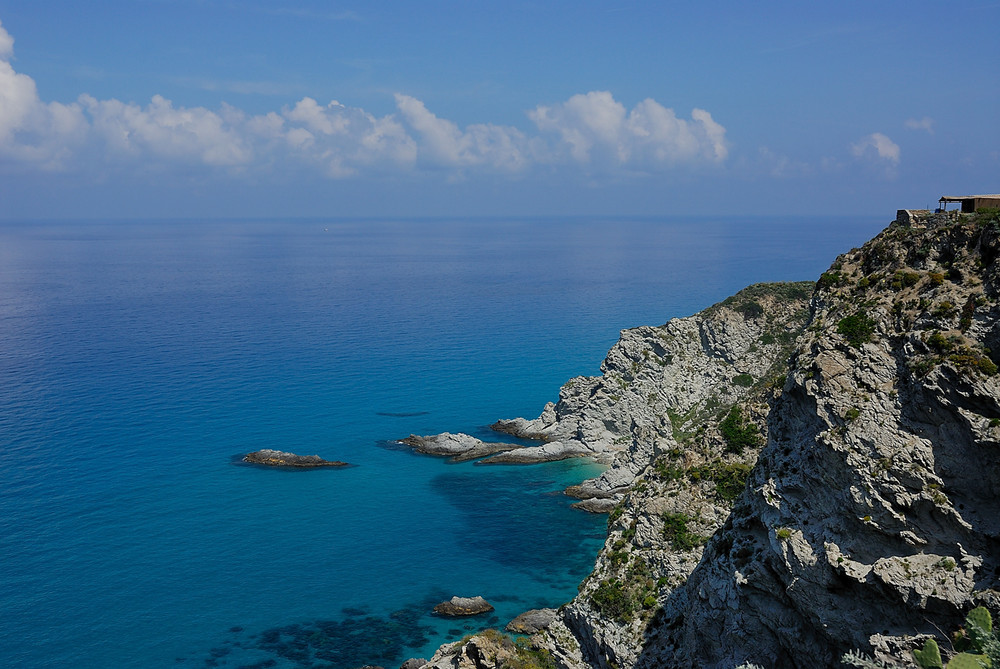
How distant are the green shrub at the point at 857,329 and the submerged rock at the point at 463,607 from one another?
106 ft

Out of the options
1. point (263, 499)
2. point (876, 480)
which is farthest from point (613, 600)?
point (263, 499)

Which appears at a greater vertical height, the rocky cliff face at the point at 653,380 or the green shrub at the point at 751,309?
the green shrub at the point at 751,309

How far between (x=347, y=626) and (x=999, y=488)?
124ft

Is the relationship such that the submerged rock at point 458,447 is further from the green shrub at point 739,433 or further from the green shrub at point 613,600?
the green shrub at point 613,600

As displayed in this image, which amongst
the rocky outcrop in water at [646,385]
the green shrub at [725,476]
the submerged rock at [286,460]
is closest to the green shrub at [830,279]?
the green shrub at [725,476]

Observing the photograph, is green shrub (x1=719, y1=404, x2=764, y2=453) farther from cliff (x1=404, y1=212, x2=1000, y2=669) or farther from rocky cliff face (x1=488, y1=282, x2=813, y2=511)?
rocky cliff face (x1=488, y1=282, x2=813, y2=511)

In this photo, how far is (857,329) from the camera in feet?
67.6

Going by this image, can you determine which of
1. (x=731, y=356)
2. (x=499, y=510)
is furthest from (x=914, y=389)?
(x=731, y=356)

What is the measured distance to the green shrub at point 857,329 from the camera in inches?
802

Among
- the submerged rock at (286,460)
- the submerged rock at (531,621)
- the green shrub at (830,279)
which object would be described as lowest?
the submerged rock at (286,460)

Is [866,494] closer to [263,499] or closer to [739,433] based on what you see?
[739,433]

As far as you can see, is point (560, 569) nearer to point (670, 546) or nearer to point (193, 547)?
point (670, 546)

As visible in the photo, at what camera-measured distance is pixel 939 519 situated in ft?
55.5

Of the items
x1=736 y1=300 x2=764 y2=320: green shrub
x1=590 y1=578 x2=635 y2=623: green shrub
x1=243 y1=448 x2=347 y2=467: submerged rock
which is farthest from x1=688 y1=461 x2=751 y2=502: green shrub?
x1=243 y1=448 x2=347 y2=467: submerged rock
